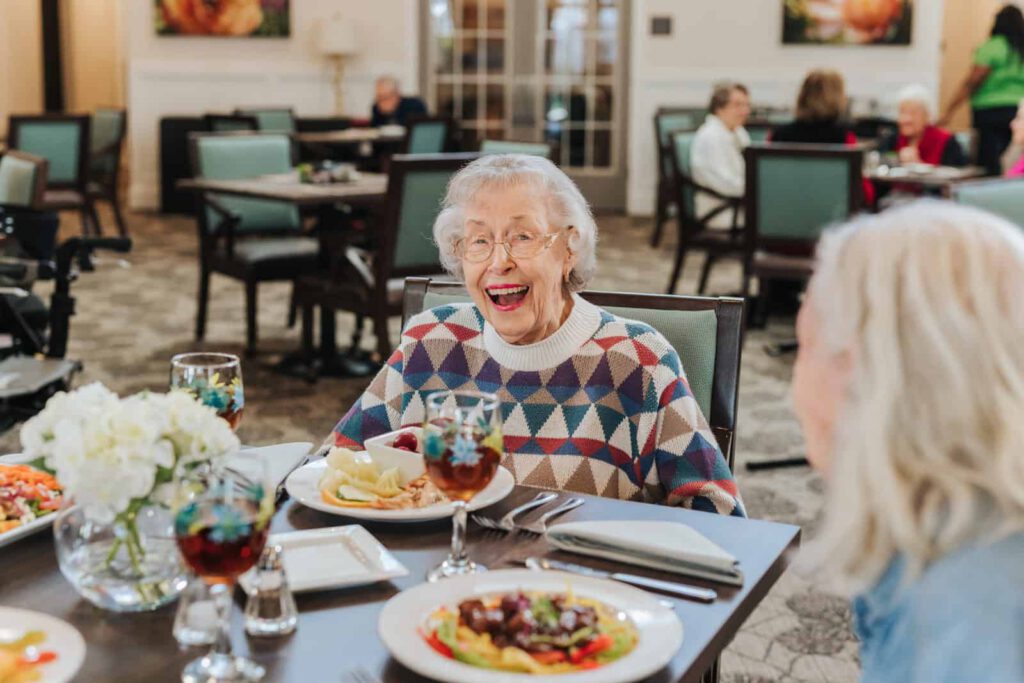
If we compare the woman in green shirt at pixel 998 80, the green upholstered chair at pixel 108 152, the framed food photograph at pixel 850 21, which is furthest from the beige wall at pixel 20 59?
the woman in green shirt at pixel 998 80

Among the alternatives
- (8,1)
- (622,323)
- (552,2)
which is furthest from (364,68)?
(622,323)

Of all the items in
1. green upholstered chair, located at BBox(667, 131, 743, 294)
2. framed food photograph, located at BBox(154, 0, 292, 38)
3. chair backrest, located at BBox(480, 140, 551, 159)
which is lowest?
green upholstered chair, located at BBox(667, 131, 743, 294)

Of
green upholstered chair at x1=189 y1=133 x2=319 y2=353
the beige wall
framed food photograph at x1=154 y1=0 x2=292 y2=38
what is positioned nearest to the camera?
green upholstered chair at x1=189 y1=133 x2=319 y2=353

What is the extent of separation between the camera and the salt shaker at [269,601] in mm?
1227

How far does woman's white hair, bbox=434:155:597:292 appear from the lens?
2066mm

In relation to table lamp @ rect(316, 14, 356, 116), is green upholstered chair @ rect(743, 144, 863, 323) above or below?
below

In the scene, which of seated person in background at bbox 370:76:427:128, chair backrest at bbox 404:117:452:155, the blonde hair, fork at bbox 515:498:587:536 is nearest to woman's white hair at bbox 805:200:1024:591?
fork at bbox 515:498:587:536

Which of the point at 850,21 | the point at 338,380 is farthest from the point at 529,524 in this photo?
the point at 850,21

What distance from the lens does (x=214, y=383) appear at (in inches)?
62.9

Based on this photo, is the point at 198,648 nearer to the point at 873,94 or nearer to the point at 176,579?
the point at 176,579

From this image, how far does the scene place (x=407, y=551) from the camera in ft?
4.83

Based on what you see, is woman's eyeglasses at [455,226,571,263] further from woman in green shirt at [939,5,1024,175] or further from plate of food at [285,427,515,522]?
woman in green shirt at [939,5,1024,175]

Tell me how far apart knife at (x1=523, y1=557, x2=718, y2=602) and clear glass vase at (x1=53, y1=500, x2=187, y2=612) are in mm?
394

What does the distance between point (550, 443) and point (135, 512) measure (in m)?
0.84
